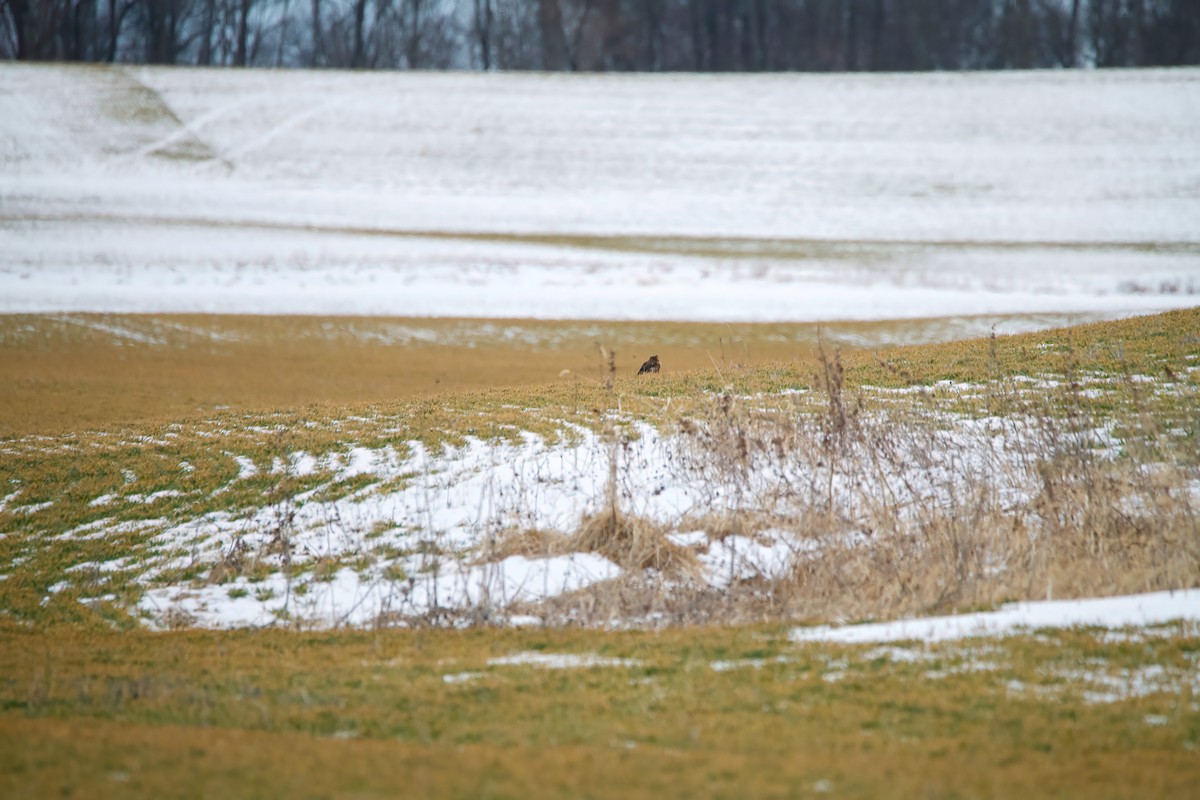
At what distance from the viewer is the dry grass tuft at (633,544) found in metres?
7.09

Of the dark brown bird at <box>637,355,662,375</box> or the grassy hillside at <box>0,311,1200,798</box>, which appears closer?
the grassy hillside at <box>0,311,1200,798</box>

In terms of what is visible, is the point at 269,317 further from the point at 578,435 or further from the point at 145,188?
the point at 145,188

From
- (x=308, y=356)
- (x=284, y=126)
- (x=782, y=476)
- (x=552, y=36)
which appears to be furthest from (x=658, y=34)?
(x=782, y=476)

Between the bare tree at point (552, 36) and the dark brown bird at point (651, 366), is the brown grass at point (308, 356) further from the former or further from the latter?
the bare tree at point (552, 36)

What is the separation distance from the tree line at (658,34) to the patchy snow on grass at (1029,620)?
54.4 meters

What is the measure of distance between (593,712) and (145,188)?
105 feet

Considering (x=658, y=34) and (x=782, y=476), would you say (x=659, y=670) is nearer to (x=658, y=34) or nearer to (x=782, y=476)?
(x=782, y=476)

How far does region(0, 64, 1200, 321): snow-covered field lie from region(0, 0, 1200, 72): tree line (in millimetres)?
11997

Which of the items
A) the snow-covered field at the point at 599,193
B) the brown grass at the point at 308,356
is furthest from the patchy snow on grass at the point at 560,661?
the snow-covered field at the point at 599,193

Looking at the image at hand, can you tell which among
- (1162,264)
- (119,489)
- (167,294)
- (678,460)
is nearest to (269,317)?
(167,294)

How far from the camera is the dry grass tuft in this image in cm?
709

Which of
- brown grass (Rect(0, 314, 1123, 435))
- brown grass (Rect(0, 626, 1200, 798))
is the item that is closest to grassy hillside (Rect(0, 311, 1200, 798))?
brown grass (Rect(0, 626, 1200, 798))

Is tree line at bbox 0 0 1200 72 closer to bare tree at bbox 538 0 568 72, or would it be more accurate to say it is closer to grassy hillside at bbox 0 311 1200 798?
bare tree at bbox 538 0 568 72

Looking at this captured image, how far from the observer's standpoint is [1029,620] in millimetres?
5473
